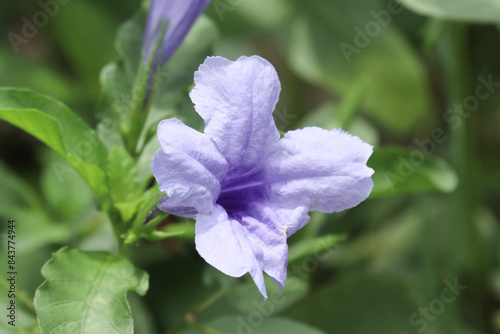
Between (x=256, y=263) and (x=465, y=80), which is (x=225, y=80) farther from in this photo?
(x=465, y=80)

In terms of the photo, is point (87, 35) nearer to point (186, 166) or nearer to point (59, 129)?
point (59, 129)

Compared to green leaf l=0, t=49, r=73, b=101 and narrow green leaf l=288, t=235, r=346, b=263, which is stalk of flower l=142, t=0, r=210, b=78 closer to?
narrow green leaf l=288, t=235, r=346, b=263

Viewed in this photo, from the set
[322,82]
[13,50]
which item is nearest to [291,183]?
[322,82]

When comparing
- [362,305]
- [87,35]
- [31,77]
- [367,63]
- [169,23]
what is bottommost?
[362,305]

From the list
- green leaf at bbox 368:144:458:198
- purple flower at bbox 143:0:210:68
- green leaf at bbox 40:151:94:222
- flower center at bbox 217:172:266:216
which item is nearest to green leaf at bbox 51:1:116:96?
green leaf at bbox 40:151:94:222

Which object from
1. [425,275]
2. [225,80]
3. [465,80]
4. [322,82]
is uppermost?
[225,80]

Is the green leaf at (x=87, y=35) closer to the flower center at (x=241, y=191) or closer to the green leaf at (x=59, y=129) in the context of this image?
the green leaf at (x=59, y=129)

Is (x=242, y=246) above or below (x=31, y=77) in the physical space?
above

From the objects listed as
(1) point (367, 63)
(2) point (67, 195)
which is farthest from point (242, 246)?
(1) point (367, 63)
